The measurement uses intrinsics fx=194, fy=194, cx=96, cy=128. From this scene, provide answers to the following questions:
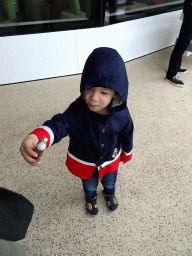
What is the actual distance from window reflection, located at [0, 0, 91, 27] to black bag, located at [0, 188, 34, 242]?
2.05 m

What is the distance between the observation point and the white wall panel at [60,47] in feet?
7.00

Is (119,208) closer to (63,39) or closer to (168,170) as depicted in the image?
(168,170)

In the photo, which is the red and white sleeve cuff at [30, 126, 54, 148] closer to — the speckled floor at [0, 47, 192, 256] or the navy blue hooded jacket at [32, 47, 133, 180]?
the navy blue hooded jacket at [32, 47, 133, 180]

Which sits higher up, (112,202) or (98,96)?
(98,96)

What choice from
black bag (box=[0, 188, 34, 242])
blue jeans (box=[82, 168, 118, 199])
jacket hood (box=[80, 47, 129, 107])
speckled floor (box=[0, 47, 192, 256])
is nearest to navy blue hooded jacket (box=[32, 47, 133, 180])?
jacket hood (box=[80, 47, 129, 107])

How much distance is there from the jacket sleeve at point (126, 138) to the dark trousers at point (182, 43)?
1.64m

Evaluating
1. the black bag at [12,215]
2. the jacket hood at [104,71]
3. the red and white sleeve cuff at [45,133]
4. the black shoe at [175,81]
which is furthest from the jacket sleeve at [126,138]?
the black shoe at [175,81]

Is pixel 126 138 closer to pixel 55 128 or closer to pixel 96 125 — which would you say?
pixel 96 125

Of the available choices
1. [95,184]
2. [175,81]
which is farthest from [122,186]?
[175,81]

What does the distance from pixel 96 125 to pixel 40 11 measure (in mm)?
1842

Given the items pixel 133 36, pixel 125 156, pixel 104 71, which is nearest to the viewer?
pixel 104 71

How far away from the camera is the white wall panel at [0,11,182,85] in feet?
7.00

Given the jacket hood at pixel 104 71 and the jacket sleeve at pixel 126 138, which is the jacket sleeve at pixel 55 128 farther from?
the jacket sleeve at pixel 126 138

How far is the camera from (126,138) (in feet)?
3.07
